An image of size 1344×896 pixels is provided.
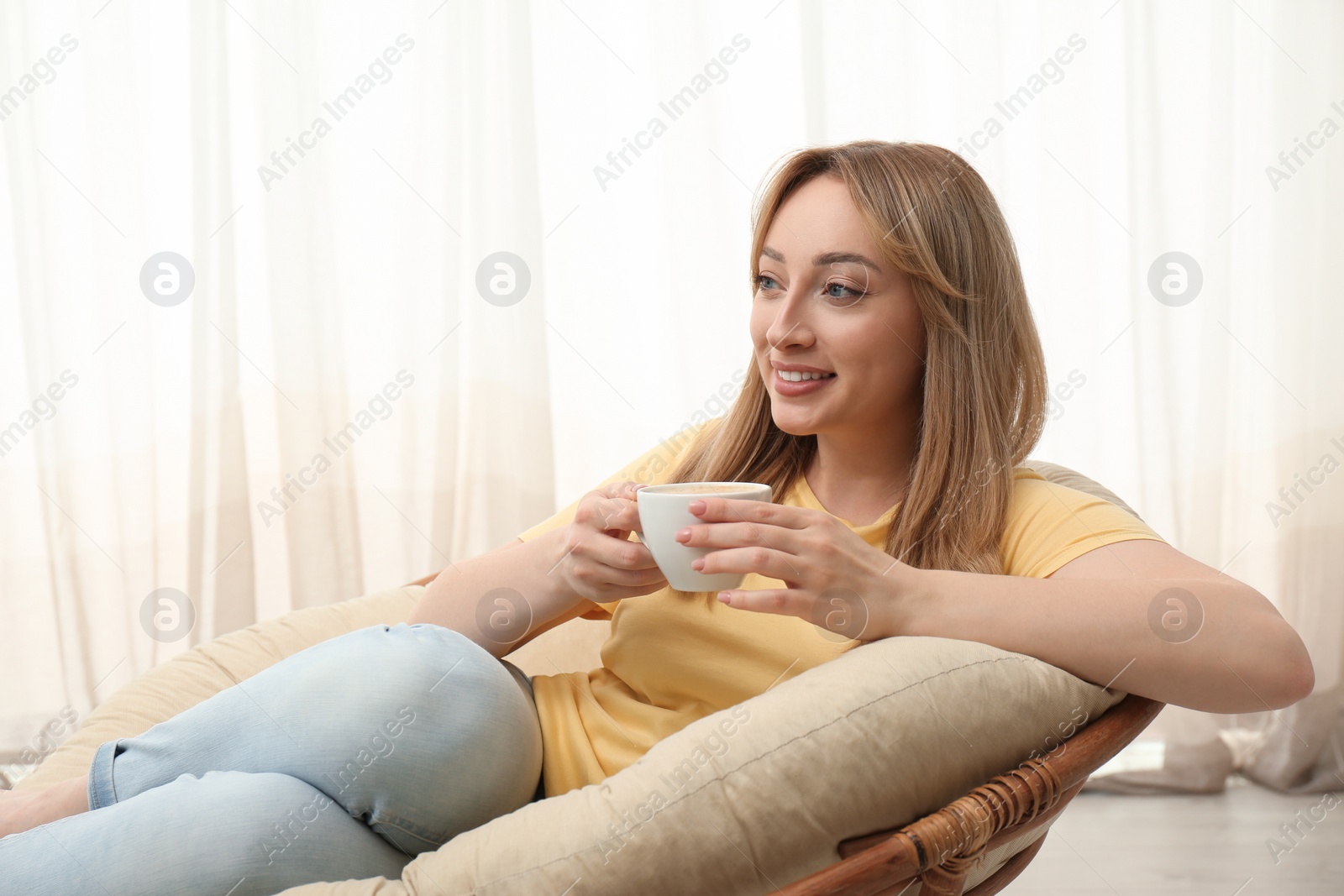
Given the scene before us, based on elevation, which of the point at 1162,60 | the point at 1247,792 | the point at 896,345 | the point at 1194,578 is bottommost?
the point at 1247,792

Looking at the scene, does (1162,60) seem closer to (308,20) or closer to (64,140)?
(308,20)

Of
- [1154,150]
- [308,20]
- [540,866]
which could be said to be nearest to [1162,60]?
[1154,150]

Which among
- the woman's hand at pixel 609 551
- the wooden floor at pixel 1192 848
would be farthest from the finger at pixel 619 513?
the wooden floor at pixel 1192 848

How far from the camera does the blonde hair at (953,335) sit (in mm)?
1122

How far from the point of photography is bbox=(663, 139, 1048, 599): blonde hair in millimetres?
1122

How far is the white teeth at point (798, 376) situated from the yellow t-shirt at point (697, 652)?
7.3 inches

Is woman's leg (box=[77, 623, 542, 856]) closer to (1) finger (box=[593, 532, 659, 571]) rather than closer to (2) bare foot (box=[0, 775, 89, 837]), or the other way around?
(2) bare foot (box=[0, 775, 89, 837])

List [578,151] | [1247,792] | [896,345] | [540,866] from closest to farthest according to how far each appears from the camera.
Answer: [540,866] → [896,345] → [1247,792] → [578,151]

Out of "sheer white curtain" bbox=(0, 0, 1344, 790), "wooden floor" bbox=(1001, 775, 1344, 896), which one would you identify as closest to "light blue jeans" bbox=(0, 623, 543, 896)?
"wooden floor" bbox=(1001, 775, 1344, 896)

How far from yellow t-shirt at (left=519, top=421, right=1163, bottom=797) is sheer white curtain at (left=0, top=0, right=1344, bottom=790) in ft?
4.14

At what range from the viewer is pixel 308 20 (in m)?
2.41

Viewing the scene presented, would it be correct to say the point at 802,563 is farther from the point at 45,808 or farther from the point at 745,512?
the point at 45,808

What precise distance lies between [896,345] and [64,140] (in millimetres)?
2282

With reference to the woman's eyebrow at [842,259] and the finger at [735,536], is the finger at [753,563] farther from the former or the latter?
the woman's eyebrow at [842,259]
